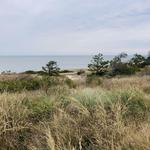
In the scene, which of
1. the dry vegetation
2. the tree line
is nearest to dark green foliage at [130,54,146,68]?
the tree line

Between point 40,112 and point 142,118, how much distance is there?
86.4 inches

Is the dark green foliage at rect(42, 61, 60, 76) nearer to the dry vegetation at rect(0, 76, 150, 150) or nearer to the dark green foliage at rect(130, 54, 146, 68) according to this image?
the dark green foliage at rect(130, 54, 146, 68)

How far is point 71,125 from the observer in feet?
24.7

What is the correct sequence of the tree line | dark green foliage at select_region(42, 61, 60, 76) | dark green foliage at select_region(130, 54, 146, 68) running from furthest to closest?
dark green foliage at select_region(130, 54, 146, 68) < dark green foliage at select_region(42, 61, 60, 76) < the tree line

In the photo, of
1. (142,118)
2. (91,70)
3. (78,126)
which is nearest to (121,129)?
(78,126)

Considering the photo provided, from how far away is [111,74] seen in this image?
42844mm

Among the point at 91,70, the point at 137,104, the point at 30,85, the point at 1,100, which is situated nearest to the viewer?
the point at 1,100

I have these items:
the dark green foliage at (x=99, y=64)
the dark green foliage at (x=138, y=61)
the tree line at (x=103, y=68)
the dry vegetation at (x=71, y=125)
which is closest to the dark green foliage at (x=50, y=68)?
the tree line at (x=103, y=68)

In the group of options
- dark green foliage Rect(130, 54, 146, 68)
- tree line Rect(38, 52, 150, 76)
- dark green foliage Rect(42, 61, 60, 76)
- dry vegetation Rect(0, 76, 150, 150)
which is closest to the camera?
dry vegetation Rect(0, 76, 150, 150)

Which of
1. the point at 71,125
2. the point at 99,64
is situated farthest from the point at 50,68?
the point at 71,125

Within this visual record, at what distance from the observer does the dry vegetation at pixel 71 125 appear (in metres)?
6.42

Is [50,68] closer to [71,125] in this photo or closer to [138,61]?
[138,61]

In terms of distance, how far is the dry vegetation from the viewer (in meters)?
6.42

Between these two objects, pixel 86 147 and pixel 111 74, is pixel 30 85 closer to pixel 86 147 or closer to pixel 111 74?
pixel 86 147
